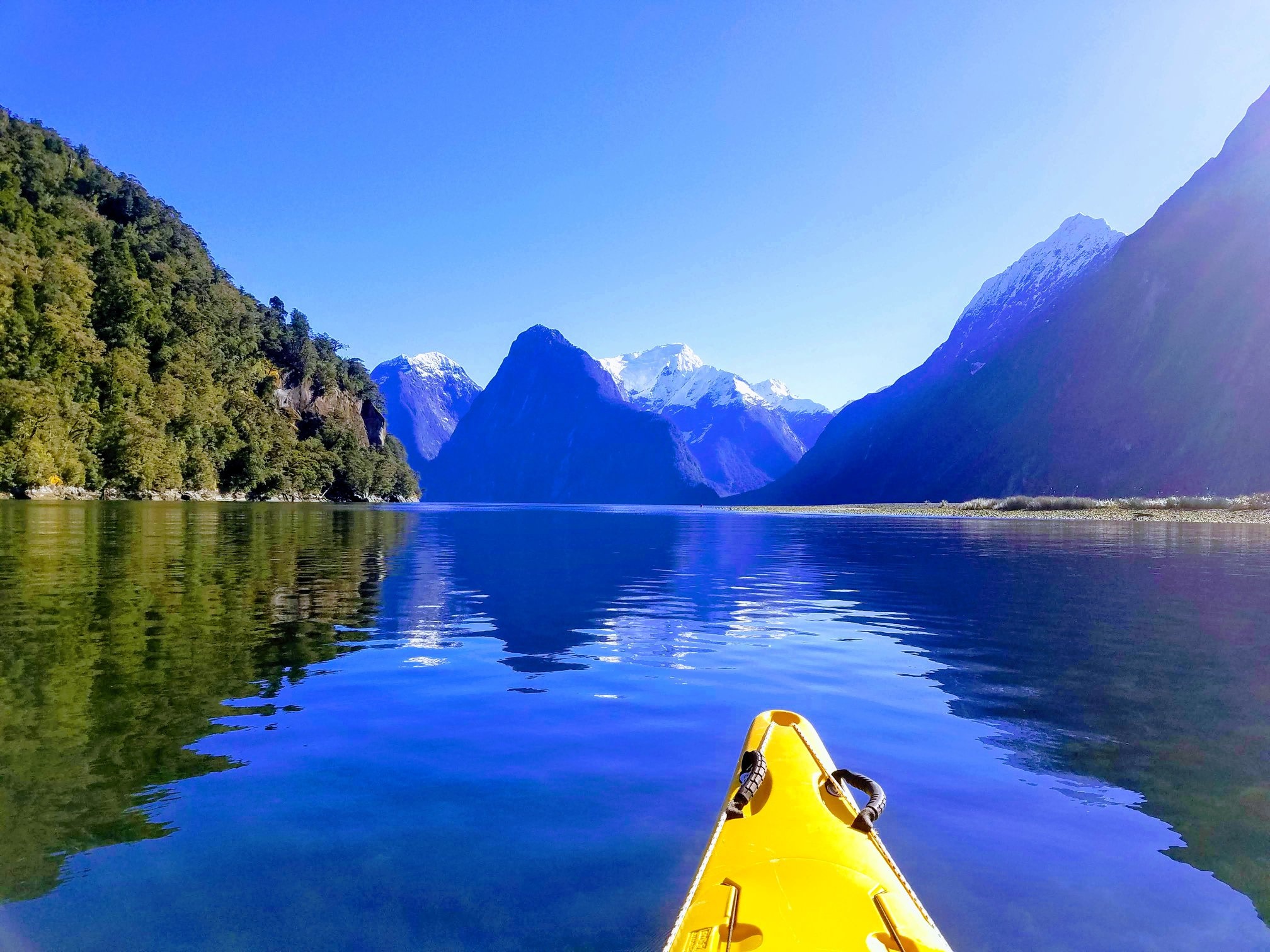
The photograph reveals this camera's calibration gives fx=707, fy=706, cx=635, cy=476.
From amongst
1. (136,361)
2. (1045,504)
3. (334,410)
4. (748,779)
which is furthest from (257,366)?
(748,779)

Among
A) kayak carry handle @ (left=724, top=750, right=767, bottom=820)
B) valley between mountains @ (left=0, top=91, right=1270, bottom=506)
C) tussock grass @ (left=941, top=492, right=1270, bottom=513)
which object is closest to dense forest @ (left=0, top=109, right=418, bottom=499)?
valley between mountains @ (left=0, top=91, right=1270, bottom=506)

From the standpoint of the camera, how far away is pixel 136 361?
336 feet

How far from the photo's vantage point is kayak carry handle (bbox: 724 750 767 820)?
5.38 metres

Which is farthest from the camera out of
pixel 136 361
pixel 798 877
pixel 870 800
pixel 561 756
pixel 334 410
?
pixel 334 410

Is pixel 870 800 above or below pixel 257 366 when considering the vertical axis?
below

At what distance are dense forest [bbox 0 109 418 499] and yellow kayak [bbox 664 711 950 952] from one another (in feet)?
311

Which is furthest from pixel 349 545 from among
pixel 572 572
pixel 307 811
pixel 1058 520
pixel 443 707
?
pixel 1058 520

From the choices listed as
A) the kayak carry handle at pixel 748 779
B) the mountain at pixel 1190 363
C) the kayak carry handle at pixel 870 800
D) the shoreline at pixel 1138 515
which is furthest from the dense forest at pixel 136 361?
the mountain at pixel 1190 363

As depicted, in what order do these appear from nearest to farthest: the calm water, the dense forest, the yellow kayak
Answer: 1. the yellow kayak
2. the calm water
3. the dense forest

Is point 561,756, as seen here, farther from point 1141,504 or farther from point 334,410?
point 334,410

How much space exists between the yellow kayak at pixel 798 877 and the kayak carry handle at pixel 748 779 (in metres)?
0.01

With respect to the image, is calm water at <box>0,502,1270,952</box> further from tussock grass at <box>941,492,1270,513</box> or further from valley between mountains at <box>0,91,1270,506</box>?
tussock grass at <box>941,492,1270,513</box>

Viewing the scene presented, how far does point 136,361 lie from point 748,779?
402ft

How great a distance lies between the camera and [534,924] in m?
4.89
